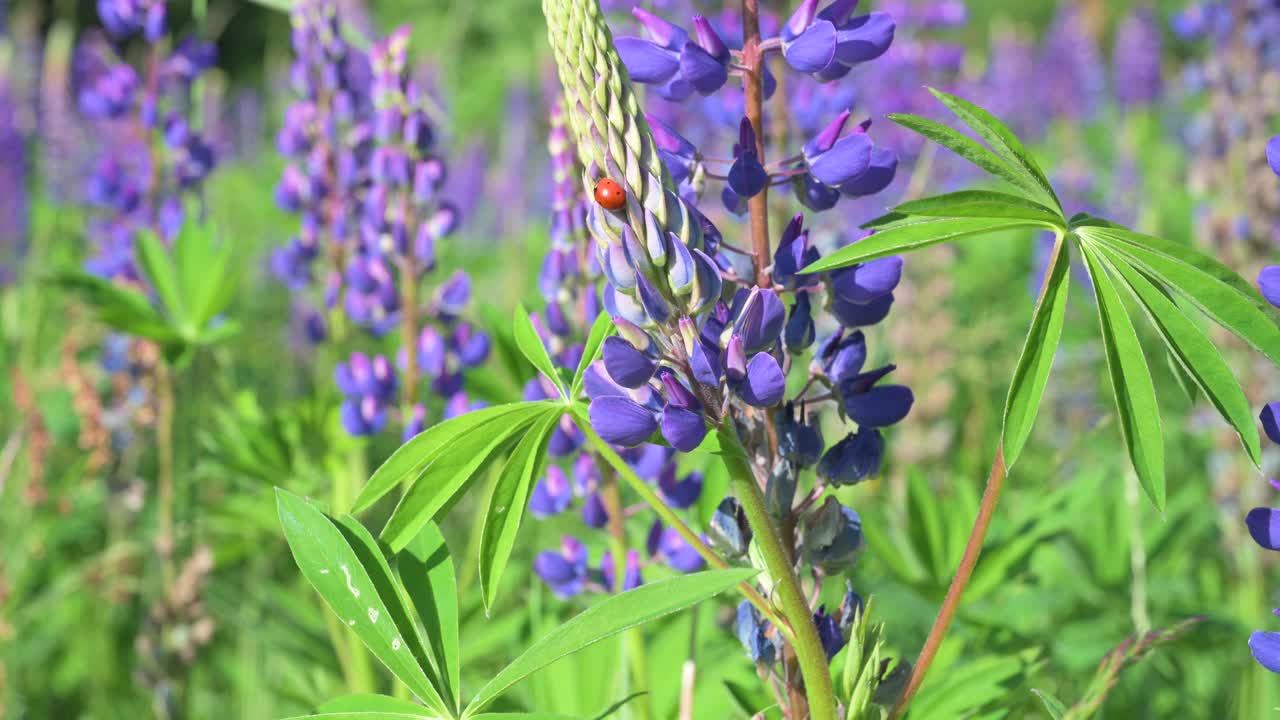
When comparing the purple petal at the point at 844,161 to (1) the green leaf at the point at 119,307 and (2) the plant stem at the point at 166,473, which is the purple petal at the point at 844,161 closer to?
(1) the green leaf at the point at 119,307

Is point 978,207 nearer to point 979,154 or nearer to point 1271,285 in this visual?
point 979,154

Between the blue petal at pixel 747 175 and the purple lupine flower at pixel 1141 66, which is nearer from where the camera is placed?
the blue petal at pixel 747 175

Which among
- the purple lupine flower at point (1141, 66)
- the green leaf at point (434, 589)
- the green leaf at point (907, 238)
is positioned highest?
the purple lupine flower at point (1141, 66)

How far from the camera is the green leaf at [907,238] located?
77cm

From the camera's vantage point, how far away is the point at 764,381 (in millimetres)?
825

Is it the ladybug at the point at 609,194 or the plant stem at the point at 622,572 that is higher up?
the ladybug at the point at 609,194

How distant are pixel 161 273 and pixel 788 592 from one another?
1576 mm

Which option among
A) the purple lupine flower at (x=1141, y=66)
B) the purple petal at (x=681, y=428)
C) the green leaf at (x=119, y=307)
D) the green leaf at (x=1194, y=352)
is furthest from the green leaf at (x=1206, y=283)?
the purple lupine flower at (x=1141, y=66)

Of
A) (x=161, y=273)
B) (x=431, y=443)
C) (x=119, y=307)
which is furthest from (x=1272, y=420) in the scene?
(x=161, y=273)

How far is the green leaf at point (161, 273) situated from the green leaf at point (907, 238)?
1.50 metres

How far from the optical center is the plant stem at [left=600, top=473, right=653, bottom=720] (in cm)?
131

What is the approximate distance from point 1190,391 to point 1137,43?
525 centimetres

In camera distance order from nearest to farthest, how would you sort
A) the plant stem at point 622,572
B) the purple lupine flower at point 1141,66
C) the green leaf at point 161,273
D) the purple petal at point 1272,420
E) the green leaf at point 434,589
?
the purple petal at point 1272,420
the green leaf at point 434,589
the plant stem at point 622,572
the green leaf at point 161,273
the purple lupine flower at point 1141,66

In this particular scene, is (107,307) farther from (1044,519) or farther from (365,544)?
(1044,519)
